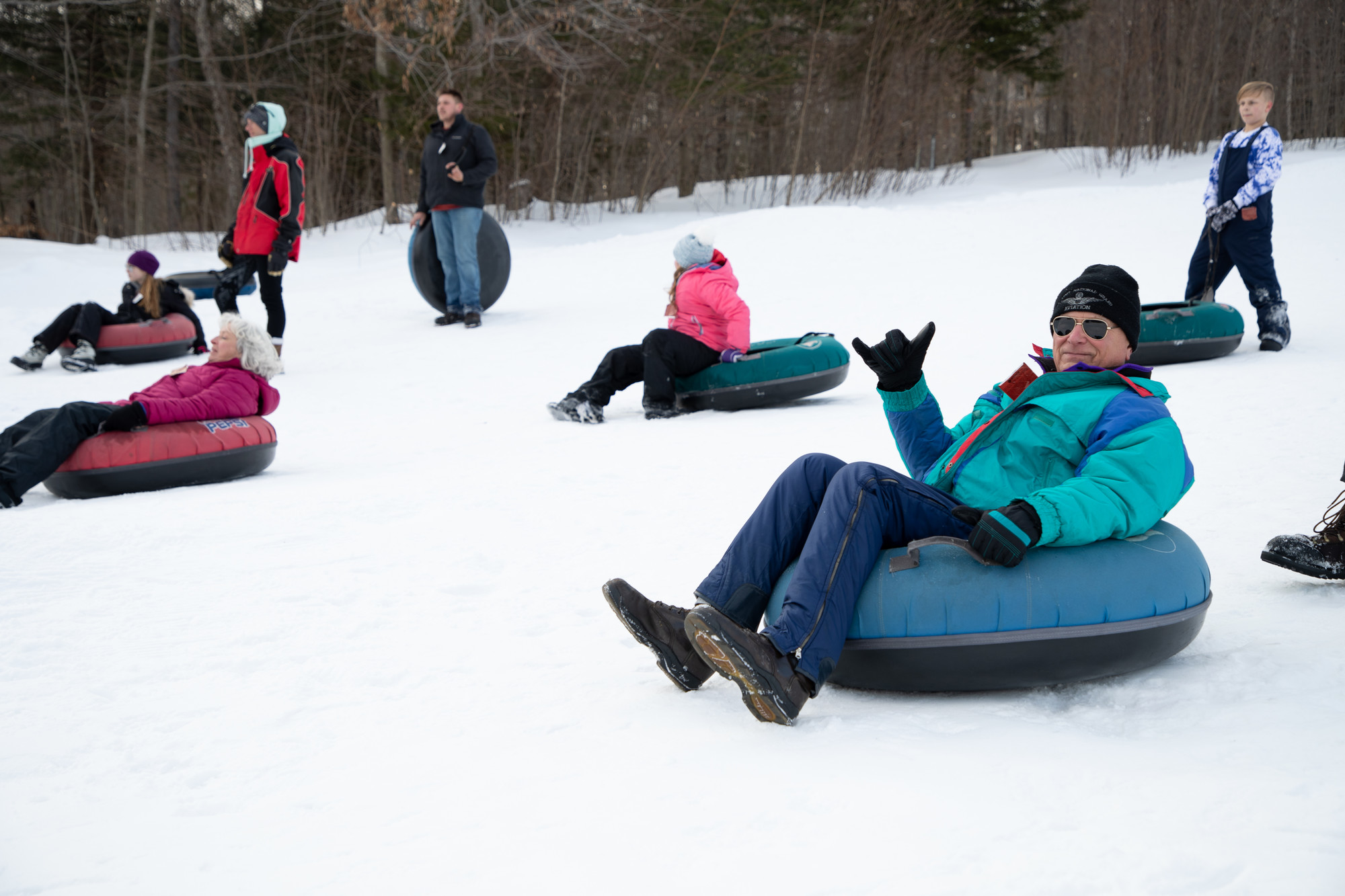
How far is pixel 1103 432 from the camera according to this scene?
2.35 meters

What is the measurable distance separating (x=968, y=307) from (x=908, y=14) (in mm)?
9672

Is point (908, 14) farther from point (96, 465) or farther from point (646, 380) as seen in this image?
point (96, 465)

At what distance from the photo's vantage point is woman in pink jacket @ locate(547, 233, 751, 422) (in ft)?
20.1

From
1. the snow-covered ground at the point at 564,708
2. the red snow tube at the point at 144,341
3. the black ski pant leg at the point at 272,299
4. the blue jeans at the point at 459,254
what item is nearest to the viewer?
the snow-covered ground at the point at 564,708

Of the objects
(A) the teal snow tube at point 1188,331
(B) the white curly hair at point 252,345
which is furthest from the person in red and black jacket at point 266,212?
(A) the teal snow tube at point 1188,331

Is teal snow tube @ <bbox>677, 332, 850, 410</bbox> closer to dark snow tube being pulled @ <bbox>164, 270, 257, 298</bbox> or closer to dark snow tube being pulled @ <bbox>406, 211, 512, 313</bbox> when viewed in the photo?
dark snow tube being pulled @ <bbox>406, 211, 512, 313</bbox>

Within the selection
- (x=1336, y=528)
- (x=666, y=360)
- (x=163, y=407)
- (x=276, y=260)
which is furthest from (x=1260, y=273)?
(x=276, y=260)

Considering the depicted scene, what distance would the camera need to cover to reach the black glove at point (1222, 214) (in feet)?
21.4

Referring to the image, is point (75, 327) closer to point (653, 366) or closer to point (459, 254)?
point (459, 254)

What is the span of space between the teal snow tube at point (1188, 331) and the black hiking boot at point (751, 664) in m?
5.10

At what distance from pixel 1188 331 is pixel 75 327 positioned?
771cm

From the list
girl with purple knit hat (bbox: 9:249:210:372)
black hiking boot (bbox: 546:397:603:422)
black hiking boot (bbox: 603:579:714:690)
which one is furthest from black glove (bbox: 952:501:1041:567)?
girl with purple knit hat (bbox: 9:249:210:372)

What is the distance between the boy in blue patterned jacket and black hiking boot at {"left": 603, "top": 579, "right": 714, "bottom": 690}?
550 cm

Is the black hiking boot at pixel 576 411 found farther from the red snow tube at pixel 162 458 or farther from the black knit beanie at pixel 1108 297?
the black knit beanie at pixel 1108 297
